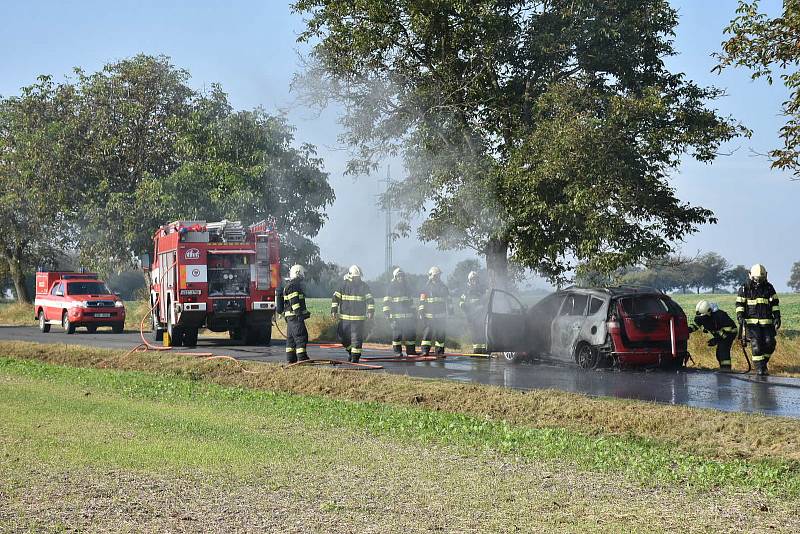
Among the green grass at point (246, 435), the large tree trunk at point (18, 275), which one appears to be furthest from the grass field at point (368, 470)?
the large tree trunk at point (18, 275)

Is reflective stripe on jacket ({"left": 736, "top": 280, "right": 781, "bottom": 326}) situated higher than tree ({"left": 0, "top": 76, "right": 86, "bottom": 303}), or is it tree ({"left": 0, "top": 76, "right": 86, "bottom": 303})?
tree ({"left": 0, "top": 76, "right": 86, "bottom": 303})

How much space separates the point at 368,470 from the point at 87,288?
26.7 metres

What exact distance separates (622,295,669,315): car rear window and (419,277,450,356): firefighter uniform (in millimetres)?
4810

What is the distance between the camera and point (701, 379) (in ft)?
50.9

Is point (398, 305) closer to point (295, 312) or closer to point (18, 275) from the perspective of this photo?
point (295, 312)

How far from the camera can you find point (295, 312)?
17.3m

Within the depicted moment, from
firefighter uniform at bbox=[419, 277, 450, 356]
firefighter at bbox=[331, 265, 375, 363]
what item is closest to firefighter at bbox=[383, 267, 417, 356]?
firefighter uniform at bbox=[419, 277, 450, 356]

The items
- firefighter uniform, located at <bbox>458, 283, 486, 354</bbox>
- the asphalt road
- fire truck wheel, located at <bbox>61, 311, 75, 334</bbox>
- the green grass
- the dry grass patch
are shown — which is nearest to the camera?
the green grass

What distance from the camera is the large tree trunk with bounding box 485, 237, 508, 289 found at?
25656 millimetres

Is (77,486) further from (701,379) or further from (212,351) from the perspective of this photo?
(212,351)

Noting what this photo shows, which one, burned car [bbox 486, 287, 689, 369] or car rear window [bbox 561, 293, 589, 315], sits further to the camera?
car rear window [bbox 561, 293, 589, 315]

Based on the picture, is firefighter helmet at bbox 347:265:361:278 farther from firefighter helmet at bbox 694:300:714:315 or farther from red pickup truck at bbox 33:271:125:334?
red pickup truck at bbox 33:271:125:334

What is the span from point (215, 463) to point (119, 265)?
31859 mm

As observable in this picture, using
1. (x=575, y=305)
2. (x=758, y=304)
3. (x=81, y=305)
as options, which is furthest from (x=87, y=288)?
(x=758, y=304)
